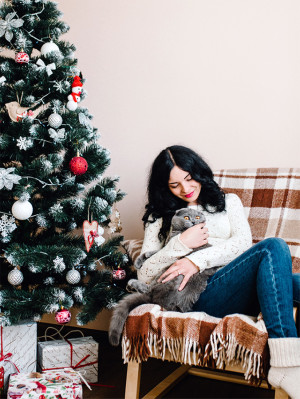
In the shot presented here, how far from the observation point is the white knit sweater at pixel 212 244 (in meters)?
1.44

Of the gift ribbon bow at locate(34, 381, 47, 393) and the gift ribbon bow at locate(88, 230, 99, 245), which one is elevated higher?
the gift ribbon bow at locate(88, 230, 99, 245)

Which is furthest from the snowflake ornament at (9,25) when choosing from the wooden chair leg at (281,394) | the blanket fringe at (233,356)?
the wooden chair leg at (281,394)

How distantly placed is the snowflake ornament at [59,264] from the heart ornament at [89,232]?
0.12 metres

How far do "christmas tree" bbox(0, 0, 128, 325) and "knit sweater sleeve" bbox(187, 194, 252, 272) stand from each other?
1.53 feet

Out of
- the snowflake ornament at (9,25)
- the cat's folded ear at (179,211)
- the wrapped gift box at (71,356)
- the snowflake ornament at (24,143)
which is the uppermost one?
the snowflake ornament at (9,25)

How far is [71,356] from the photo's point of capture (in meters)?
1.76

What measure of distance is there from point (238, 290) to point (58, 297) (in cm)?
66

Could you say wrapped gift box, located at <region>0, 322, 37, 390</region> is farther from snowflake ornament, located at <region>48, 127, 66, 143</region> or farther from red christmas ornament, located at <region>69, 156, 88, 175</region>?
snowflake ornament, located at <region>48, 127, 66, 143</region>

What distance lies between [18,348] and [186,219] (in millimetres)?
816

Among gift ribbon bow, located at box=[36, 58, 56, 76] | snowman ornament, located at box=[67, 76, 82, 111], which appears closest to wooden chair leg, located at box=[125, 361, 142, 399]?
snowman ornament, located at box=[67, 76, 82, 111]

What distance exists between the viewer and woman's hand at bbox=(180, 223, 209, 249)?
4.73ft

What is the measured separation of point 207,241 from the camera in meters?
1.49

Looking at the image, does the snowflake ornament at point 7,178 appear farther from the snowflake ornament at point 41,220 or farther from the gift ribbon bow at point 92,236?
the gift ribbon bow at point 92,236

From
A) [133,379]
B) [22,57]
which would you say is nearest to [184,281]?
[133,379]
